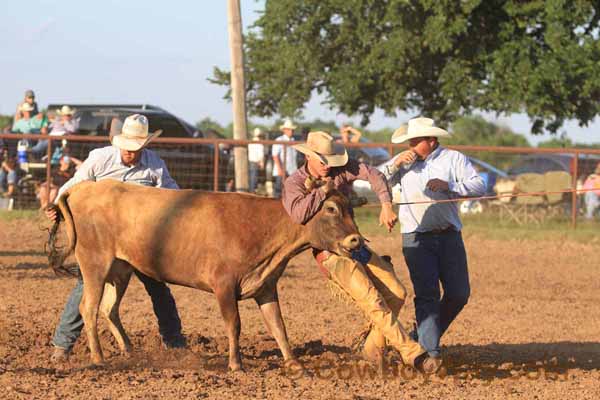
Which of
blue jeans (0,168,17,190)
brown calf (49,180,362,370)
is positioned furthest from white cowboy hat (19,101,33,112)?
brown calf (49,180,362,370)

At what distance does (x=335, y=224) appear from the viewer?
736cm

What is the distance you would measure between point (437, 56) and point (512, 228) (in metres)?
7.10

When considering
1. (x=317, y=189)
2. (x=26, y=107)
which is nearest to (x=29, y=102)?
(x=26, y=107)

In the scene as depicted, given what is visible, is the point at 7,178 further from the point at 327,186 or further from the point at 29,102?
the point at 327,186

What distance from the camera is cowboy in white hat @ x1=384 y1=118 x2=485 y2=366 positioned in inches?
316

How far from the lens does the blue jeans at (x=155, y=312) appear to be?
827 centimetres

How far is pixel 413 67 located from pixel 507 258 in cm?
980

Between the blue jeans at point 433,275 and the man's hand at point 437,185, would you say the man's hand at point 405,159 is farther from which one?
the blue jeans at point 433,275

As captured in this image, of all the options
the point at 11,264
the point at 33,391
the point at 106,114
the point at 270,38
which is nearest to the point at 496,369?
the point at 33,391

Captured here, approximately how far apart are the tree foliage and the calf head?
53.7ft

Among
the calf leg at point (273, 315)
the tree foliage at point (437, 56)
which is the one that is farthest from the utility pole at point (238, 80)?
the calf leg at point (273, 315)

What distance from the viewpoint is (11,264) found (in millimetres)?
13766

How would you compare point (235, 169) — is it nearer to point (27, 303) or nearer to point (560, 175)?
point (560, 175)

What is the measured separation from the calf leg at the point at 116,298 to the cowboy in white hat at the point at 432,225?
6.79ft
